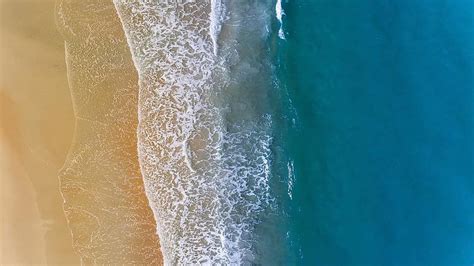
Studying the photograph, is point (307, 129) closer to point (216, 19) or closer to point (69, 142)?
point (216, 19)

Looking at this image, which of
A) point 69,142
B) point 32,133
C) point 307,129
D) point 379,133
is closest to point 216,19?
point 307,129

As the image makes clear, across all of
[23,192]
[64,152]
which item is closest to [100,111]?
[64,152]

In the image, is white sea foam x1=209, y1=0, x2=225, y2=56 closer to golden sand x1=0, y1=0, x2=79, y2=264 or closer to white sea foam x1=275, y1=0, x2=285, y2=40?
white sea foam x1=275, y1=0, x2=285, y2=40

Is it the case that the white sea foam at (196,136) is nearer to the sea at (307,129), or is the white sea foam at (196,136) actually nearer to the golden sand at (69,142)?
the sea at (307,129)

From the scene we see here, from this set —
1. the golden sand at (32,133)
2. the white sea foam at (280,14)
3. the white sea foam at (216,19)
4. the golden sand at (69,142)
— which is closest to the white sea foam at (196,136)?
the white sea foam at (216,19)

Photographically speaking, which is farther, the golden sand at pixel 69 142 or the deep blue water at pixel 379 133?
the deep blue water at pixel 379 133
